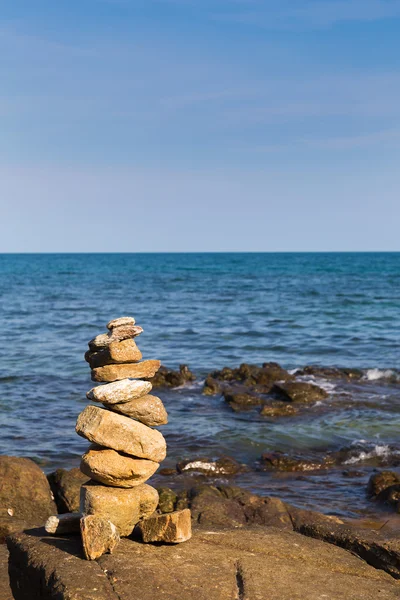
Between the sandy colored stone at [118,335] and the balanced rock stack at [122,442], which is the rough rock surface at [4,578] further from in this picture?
the sandy colored stone at [118,335]

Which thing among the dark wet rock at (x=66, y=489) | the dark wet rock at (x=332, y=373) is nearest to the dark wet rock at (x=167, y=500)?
the dark wet rock at (x=66, y=489)

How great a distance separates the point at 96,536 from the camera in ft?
28.1

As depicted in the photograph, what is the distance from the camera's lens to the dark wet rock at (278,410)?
22.6m

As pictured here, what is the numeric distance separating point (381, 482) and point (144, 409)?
795cm

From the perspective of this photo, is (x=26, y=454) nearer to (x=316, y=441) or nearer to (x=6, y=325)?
(x=316, y=441)

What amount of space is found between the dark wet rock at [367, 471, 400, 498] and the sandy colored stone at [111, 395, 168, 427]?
24.7 ft

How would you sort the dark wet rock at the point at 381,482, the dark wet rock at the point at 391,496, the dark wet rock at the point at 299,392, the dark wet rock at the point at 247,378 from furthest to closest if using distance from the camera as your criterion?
the dark wet rock at the point at 247,378 → the dark wet rock at the point at 299,392 → the dark wet rock at the point at 381,482 → the dark wet rock at the point at 391,496

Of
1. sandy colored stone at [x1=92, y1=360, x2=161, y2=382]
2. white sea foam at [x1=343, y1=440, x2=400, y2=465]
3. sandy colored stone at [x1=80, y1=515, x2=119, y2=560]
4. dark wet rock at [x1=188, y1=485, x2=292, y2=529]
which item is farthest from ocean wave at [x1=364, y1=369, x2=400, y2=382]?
sandy colored stone at [x1=80, y1=515, x2=119, y2=560]

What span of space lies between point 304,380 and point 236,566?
19368 millimetres

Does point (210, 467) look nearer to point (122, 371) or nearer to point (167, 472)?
point (167, 472)

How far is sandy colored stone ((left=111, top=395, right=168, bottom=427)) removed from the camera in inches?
382

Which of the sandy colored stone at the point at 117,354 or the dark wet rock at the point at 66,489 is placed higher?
the sandy colored stone at the point at 117,354

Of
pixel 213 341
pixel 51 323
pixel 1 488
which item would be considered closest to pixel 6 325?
pixel 51 323

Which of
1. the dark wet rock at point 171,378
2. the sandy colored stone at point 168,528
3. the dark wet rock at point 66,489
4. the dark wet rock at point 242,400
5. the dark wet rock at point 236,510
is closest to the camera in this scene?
the sandy colored stone at point 168,528
